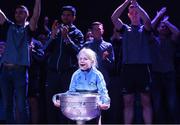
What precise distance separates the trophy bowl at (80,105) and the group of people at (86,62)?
0.48 meters

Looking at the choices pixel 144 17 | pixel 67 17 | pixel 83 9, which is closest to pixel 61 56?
pixel 67 17

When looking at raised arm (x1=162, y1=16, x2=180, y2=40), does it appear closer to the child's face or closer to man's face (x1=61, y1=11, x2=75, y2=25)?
man's face (x1=61, y1=11, x2=75, y2=25)

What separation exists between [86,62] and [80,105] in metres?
0.70

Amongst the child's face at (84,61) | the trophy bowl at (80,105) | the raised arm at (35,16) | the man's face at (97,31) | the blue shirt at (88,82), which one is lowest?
the trophy bowl at (80,105)

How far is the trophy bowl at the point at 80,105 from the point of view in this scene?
4879mm

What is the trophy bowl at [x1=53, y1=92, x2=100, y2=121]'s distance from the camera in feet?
16.0

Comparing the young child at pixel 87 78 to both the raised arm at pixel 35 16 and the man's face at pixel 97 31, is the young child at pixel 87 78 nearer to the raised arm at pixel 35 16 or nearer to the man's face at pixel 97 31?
the raised arm at pixel 35 16

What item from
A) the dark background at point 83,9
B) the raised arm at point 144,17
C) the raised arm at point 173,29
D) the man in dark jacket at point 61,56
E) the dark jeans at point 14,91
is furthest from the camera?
the dark background at point 83,9

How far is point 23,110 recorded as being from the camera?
6.12 metres

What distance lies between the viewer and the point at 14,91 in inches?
244

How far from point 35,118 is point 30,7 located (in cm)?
266

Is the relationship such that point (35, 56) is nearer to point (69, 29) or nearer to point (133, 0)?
point (69, 29)

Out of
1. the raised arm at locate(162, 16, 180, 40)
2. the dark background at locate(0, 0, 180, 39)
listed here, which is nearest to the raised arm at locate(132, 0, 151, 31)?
the raised arm at locate(162, 16, 180, 40)

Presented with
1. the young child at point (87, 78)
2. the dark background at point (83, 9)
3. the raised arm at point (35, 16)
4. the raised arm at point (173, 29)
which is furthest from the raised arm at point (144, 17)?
the dark background at point (83, 9)
